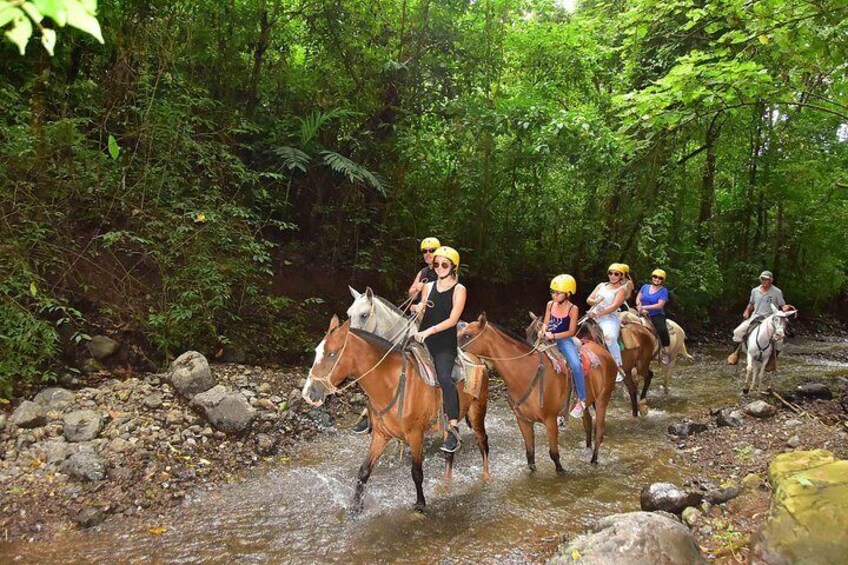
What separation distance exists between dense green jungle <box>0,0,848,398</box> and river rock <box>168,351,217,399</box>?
0.65 m

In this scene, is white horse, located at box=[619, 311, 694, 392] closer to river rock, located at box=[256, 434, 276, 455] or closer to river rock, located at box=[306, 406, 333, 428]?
river rock, located at box=[306, 406, 333, 428]

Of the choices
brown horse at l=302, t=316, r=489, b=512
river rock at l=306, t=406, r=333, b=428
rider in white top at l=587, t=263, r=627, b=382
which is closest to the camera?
brown horse at l=302, t=316, r=489, b=512

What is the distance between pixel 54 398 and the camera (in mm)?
6238

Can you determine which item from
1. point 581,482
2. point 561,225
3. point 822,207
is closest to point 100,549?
point 581,482

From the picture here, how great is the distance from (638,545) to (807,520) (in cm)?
117

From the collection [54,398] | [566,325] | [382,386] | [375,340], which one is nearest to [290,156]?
[54,398]

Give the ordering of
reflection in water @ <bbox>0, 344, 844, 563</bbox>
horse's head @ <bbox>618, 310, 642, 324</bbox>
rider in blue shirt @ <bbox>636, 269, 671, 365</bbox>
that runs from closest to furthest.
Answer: reflection in water @ <bbox>0, 344, 844, 563</bbox> → horse's head @ <bbox>618, 310, 642, 324</bbox> → rider in blue shirt @ <bbox>636, 269, 671, 365</bbox>

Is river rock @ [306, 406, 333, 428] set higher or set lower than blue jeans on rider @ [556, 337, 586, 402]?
lower

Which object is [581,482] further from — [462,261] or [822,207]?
[822,207]

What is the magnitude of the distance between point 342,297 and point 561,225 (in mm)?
7406

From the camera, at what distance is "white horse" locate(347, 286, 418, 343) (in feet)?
19.8

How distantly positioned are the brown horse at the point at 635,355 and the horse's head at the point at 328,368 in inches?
169

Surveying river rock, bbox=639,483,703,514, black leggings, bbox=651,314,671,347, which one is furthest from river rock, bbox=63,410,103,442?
black leggings, bbox=651,314,671,347

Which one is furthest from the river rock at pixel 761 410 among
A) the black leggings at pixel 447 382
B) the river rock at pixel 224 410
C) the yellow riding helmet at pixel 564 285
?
the river rock at pixel 224 410
